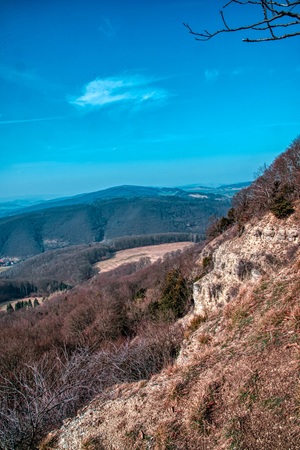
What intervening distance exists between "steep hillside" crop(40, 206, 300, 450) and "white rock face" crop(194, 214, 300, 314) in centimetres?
647

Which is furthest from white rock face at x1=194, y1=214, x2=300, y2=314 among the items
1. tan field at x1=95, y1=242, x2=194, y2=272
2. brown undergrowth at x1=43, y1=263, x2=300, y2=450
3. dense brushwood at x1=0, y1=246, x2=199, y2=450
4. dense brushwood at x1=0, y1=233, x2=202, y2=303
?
dense brushwood at x1=0, y1=233, x2=202, y2=303

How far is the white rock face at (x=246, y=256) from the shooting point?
16.8 meters

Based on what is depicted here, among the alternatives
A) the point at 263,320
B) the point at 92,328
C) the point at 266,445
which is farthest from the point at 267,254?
the point at 92,328

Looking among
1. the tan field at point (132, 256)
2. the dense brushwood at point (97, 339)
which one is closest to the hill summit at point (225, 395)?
the dense brushwood at point (97, 339)

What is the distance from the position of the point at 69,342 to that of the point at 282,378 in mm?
32527

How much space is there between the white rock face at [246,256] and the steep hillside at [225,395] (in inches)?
255

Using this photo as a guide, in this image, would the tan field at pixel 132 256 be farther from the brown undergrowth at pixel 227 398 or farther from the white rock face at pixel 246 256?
the brown undergrowth at pixel 227 398

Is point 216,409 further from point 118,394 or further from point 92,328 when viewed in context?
point 92,328

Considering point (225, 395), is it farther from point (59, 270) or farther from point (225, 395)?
point (59, 270)

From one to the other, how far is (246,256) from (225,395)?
1436cm

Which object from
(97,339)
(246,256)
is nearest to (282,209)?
(246,256)

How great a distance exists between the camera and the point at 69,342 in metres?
33.3

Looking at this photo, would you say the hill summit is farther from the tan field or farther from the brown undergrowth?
the tan field

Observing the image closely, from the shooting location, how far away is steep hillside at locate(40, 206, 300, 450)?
16.3ft
